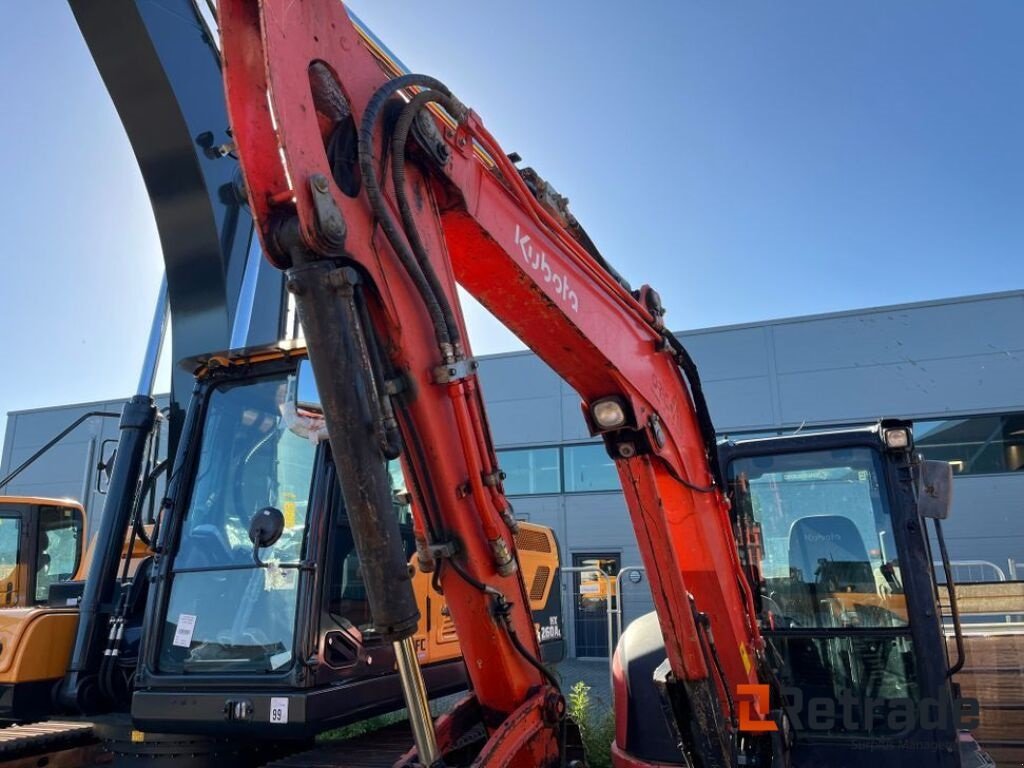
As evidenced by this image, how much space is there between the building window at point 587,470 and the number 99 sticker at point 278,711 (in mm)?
15197

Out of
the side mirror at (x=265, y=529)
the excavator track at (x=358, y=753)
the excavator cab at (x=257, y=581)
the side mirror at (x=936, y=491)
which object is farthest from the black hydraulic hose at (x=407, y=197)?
the side mirror at (x=936, y=491)

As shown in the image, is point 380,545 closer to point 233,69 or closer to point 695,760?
point 233,69

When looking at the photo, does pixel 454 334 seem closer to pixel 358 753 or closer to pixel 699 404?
pixel 699 404

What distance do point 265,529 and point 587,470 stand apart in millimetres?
15271

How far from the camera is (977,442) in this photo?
1616 cm

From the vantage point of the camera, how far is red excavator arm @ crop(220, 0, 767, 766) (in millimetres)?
1913

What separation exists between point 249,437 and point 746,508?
269cm

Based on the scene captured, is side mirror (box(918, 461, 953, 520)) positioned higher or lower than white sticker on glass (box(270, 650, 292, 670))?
higher

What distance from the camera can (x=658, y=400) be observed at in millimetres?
3275

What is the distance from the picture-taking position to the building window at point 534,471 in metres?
19.1

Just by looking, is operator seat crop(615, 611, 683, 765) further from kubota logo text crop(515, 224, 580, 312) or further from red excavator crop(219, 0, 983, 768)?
kubota logo text crop(515, 224, 580, 312)

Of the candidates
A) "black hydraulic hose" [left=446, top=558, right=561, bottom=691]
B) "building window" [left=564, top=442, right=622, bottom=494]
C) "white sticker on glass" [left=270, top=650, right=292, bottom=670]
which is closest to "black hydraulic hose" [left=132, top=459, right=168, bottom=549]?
"white sticker on glass" [left=270, top=650, right=292, bottom=670]

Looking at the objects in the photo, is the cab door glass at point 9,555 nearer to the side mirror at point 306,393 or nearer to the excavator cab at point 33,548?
the excavator cab at point 33,548

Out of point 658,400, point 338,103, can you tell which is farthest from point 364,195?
point 658,400
